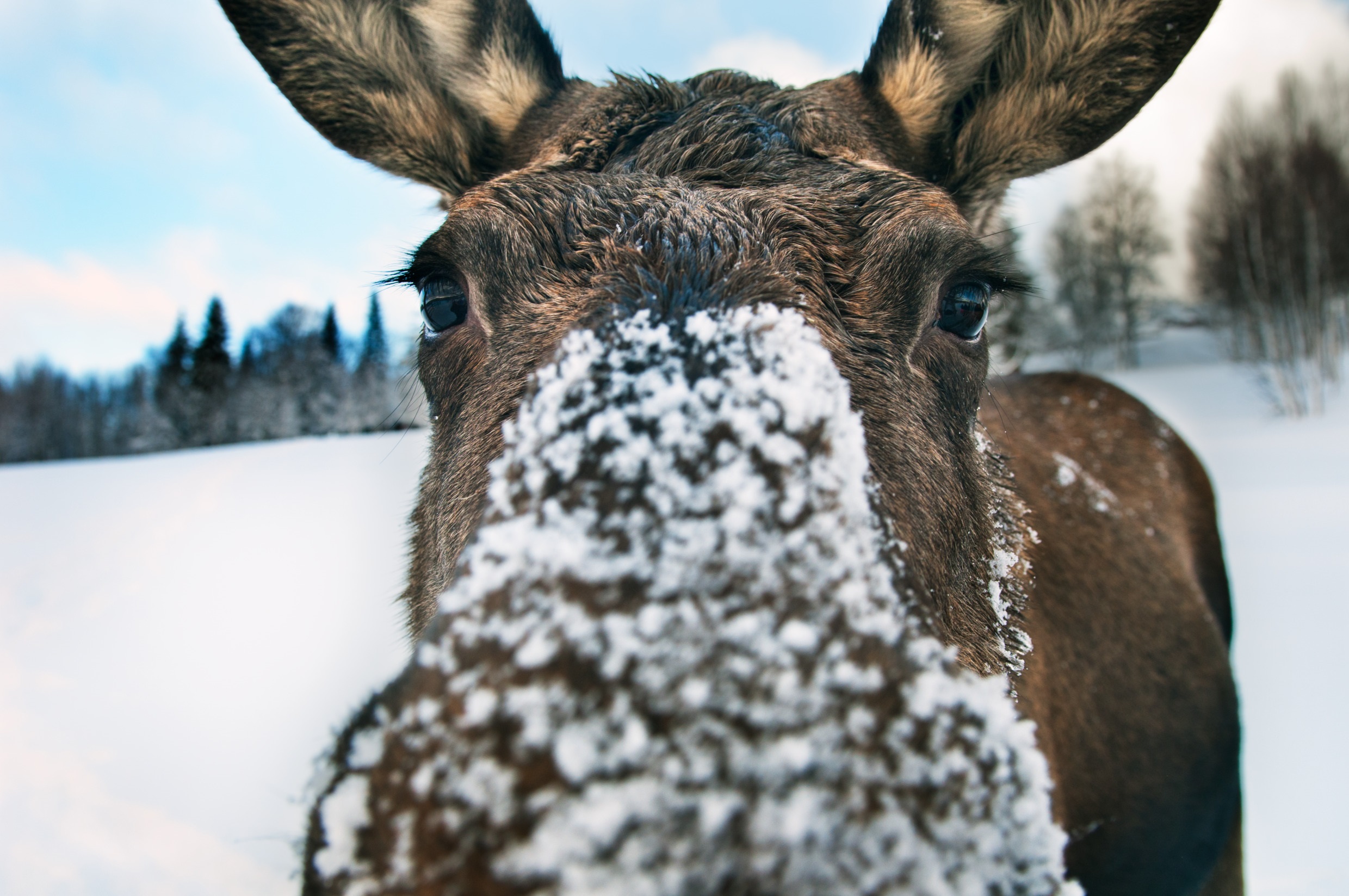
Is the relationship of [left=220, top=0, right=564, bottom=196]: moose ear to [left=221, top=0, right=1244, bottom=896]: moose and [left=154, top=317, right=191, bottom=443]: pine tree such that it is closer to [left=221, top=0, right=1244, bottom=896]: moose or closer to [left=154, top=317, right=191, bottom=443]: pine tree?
[left=221, top=0, right=1244, bottom=896]: moose

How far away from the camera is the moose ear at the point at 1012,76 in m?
2.62

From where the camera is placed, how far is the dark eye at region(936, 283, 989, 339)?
2146 mm

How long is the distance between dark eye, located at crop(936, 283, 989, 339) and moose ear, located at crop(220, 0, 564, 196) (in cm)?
205

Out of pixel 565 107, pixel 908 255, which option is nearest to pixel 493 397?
pixel 908 255

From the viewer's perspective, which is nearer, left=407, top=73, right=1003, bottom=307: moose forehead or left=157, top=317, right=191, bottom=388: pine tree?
left=407, top=73, right=1003, bottom=307: moose forehead

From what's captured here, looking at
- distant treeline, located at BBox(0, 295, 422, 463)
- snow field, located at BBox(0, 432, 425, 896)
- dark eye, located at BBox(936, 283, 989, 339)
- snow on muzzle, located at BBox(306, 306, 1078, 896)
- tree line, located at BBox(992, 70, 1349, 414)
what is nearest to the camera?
snow on muzzle, located at BBox(306, 306, 1078, 896)

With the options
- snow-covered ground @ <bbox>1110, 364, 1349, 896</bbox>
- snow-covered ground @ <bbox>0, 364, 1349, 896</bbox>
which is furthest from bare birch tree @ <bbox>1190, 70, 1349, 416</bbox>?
snow-covered ground @ <bbox>0, 364, 1349, 896</bbox>

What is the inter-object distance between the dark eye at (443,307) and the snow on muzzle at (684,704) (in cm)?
113

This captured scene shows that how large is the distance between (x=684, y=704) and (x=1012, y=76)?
3.00 meters

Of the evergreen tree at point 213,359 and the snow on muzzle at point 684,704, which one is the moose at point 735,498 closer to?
the snow on muzzle at point 684,704

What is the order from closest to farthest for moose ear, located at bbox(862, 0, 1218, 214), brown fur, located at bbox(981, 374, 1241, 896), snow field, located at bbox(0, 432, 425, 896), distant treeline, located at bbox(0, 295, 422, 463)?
moose ear, located at bbox(862, 0, 1218, 214) → brown fur, located at bbox(981, 374, 1241, 896) → snow field, located at bbox(0, 432, 425, 896) → distant treeline, located at bbox(0, 295, 422, 463)

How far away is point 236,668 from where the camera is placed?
768cm

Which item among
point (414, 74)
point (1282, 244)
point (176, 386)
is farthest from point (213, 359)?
point (1282, 244)

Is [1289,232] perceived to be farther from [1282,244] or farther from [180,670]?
[180,670]
